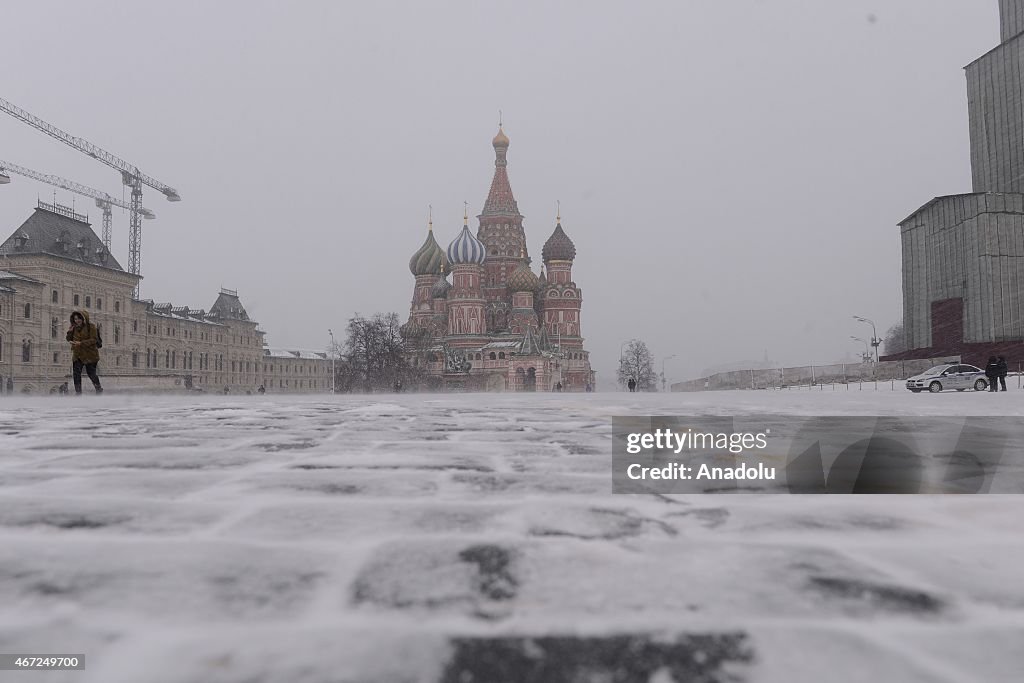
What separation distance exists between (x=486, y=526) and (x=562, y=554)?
1.18ft

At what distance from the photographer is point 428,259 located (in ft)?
293

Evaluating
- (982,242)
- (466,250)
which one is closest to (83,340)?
(982,242)

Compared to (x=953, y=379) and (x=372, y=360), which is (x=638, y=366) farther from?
(x=953, y=379)

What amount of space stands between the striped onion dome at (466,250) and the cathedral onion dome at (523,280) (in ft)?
15.6

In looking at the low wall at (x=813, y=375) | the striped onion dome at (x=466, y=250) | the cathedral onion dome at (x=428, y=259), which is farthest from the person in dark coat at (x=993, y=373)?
the cathedral onion dome at (x=428, y=259)

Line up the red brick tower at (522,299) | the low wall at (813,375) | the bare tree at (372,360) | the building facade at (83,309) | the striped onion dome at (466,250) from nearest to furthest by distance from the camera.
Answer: the low wall at (813,375), the building facade at (83,309), the bare tree at (372,360), the red brick tower at (522,299), the striped onion dome at (466,250)

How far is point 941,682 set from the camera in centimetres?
113

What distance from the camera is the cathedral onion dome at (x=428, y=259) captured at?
89.0 metres

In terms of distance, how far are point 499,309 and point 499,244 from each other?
892 centimetres

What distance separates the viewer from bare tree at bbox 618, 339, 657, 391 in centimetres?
8012

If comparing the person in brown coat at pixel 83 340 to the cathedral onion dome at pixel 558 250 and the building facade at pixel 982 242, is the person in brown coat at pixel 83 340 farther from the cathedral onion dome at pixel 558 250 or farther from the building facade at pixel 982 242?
the cathedral onion dome at pixel 558 250

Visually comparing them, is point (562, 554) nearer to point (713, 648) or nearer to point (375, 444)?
point (713, 648)

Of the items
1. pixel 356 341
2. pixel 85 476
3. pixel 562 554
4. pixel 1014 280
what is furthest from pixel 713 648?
pixel 356 341

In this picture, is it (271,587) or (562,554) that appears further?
(562,554)
